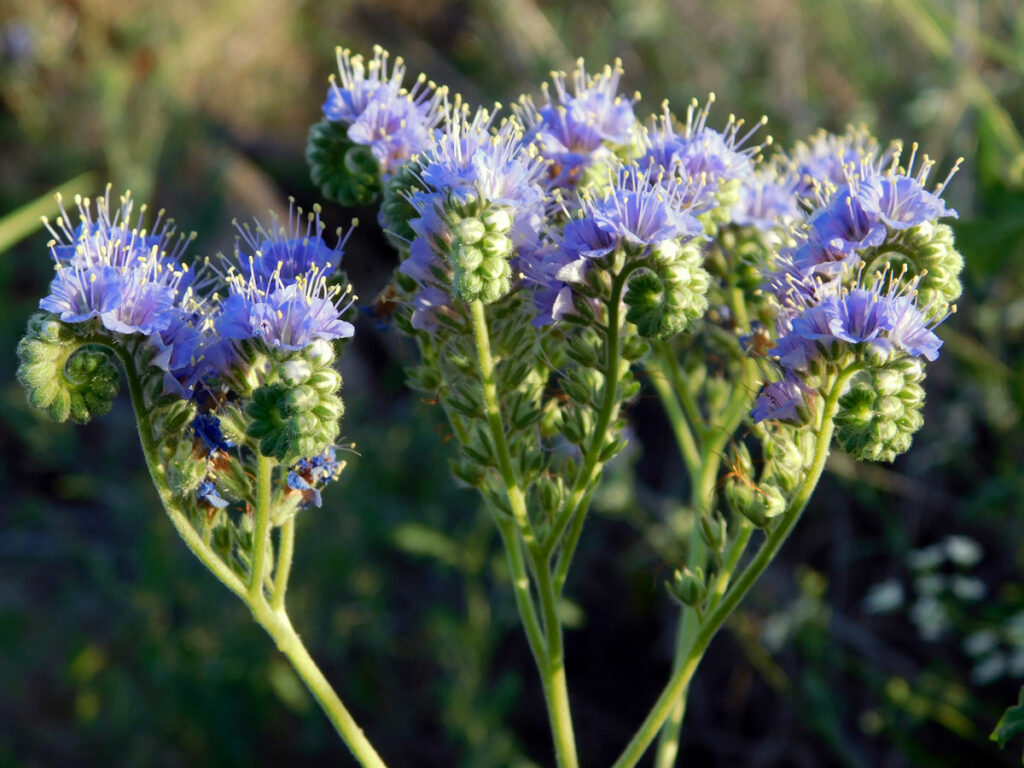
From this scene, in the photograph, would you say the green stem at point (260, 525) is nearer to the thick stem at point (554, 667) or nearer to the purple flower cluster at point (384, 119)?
the thick stem at point (554, 667)

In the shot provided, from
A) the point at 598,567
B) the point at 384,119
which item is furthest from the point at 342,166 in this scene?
the point at 598,567

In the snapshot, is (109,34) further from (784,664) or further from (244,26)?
(784,664)

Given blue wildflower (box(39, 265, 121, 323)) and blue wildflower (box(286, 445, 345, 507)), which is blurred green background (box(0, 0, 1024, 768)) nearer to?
blue wildflower (box(286, 445, 345, 507))

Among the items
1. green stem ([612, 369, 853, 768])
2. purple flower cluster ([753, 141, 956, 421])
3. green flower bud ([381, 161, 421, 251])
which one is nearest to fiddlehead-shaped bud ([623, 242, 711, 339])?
purple flower cluster ([753, 141, 956, 421])

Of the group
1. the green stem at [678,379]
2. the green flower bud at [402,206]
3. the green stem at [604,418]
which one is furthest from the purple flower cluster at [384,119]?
the green stem at [678,379]

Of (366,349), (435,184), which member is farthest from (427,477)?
(435,184)

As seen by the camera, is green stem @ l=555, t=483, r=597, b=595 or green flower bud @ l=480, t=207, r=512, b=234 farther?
green stem @ l=555, t=483, r=597, b=595

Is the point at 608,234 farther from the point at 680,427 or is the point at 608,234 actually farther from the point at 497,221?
A: the point at 680,427
